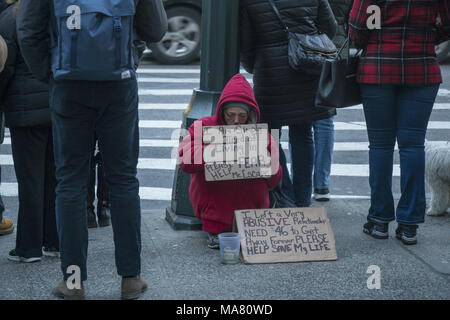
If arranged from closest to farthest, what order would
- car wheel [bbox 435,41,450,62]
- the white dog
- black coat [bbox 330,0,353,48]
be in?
the white dog
black coat [bbox 330,0,353,48]
car wheel [bbox 435,41,450,62]

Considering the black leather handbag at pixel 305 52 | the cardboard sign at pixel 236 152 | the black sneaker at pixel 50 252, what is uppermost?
the black leather handbag at pixel 305 52

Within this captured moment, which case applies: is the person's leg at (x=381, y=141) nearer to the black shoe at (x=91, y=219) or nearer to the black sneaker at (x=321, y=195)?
the black sneaker at (x=321, y=195)

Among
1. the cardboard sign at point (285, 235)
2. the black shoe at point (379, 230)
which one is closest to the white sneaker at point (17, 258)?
the cardboard sign at point (285, 235)

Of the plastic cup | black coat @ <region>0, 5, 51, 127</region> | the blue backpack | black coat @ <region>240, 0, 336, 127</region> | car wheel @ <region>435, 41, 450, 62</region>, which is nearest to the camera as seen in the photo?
the blue backpack

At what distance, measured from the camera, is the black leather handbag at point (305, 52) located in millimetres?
4891

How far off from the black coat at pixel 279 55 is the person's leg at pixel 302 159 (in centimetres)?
16

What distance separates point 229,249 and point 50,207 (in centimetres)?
105

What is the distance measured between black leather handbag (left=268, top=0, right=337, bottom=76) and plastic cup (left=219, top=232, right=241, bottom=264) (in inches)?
48.7

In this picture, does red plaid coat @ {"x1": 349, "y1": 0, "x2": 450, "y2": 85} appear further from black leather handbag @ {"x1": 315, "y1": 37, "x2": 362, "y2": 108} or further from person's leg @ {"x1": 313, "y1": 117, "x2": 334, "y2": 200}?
person's leg @ {"x1": 313, "y1": 117, "x2": 334, "y2": 200}

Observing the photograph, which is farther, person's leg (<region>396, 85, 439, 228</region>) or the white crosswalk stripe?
the white crosswalk stripe

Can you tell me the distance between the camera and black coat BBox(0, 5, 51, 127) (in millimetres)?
4141

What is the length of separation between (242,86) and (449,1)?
1.28 m

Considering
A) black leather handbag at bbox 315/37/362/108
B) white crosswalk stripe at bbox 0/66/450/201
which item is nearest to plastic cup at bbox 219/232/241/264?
black leather handbag at bbox 315/37/362/108
